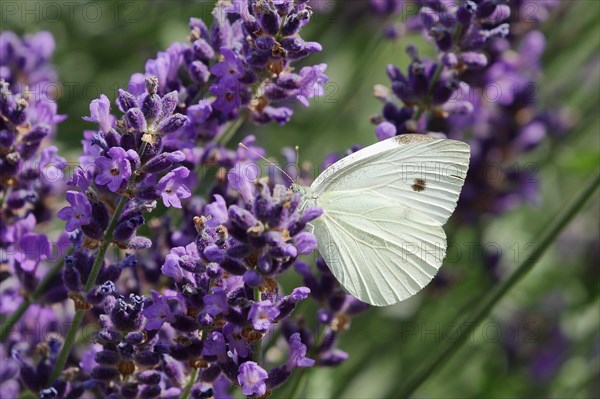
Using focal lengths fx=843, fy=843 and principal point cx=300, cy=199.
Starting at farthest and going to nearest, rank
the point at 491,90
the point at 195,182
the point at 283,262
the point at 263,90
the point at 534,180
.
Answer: the point at 534,180 < the point at 491,90 < the point at 195,182 < the point at 263,90 < the point at 283,262

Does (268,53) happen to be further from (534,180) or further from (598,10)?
(598,10)

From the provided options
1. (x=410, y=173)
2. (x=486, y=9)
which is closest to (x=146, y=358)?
(x=410, y=173)

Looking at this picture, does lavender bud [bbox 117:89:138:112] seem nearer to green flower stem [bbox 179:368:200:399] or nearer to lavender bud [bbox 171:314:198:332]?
lavender bud [bbox 171:314:198:332]

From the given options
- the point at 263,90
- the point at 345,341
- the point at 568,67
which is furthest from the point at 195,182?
the point at 568,67

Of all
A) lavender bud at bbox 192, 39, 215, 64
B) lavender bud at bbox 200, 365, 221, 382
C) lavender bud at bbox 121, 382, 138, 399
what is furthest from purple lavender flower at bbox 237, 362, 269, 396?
lavender bud at bbox 192, 39, 215, 64

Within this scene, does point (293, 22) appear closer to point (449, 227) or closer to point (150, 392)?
point (150, 392)

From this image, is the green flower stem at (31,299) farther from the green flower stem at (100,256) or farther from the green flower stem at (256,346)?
the green flower stem at (256,346)

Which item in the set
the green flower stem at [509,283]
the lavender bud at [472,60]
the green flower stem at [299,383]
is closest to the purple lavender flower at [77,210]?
the green flower stem at [299,383]
